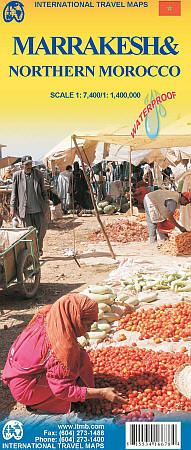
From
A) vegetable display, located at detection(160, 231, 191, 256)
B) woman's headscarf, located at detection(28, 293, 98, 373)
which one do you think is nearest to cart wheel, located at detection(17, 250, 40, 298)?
woman's headscarf, located at detection(28, 293, 98, 373)

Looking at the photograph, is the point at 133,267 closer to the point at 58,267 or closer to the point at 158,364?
the point at 58,267

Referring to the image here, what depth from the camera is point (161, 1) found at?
9.25 ft

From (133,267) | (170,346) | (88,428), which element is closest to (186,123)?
(133,267)

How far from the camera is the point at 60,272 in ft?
23.4

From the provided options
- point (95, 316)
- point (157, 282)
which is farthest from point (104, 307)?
point (95, 316)

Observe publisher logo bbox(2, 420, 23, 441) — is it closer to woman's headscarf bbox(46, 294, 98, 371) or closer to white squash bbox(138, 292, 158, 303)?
woman's headscarf bbox(46, 294, 98, 371)

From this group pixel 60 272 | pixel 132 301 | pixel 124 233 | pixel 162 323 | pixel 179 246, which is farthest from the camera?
pixel 124 233

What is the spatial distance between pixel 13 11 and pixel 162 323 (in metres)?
3.10

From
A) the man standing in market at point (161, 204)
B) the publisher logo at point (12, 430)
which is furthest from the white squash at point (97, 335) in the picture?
the man standing in market at point (161, 204)

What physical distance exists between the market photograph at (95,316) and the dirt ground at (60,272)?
0.06 ft

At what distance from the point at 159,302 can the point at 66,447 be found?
2.87 metres

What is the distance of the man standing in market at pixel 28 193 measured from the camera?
24.1ft

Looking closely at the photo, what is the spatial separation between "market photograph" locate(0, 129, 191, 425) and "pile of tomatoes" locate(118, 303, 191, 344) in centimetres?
1

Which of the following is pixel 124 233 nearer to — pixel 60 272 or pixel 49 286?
pixel 60 272
